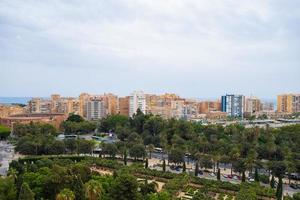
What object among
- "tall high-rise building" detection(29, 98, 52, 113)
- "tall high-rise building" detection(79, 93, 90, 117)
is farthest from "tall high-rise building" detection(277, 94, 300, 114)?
"tall high-rise building" detection(29, 98, 52, 113)

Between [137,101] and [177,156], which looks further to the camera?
[137,101]

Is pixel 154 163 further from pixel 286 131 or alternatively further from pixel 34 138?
pixel 286 131

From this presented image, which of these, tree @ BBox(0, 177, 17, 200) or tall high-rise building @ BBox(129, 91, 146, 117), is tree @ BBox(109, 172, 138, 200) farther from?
tall high-rise building @ BBox(129, 91, 146, 117)

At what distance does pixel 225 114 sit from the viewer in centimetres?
9344

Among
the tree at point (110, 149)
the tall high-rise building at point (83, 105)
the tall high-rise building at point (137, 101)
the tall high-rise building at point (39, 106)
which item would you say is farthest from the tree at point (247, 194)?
the tall high-rise building at point (39, 106)

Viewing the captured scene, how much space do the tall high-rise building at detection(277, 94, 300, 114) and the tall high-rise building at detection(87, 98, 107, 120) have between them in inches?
1905

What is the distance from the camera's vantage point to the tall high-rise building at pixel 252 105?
102500 millimetres

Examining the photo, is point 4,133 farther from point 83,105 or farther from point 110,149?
point 83,105

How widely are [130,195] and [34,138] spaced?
24.1 m

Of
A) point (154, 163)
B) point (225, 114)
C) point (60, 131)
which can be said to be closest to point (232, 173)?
point (154, 163)

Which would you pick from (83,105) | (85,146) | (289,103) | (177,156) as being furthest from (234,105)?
(177,156)

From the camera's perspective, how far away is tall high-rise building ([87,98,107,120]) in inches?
3105

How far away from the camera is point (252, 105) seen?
104 metres

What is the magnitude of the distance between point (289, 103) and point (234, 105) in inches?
561
